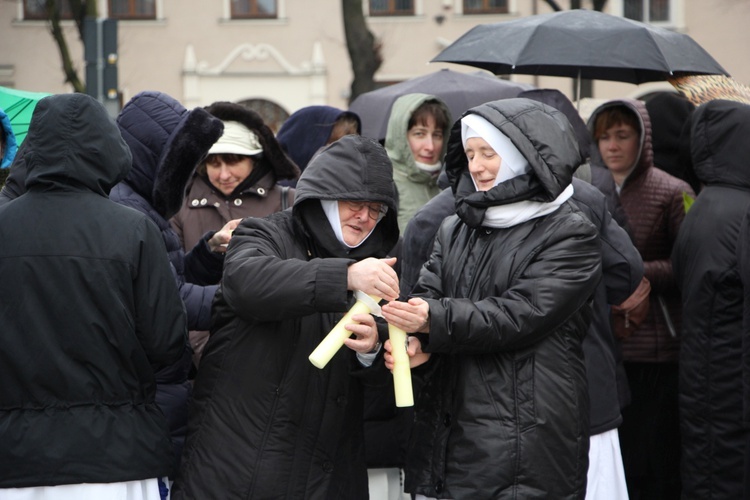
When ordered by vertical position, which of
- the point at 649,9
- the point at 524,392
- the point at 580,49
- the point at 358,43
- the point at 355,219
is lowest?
the point at 524,392

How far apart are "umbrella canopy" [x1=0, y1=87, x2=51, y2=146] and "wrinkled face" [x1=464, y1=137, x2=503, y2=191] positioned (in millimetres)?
2493

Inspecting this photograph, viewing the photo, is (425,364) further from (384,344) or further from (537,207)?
(537,207)

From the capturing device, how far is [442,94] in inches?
330

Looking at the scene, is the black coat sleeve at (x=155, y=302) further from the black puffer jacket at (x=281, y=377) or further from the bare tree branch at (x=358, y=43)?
the bare tree branch at (x=358, y=43)

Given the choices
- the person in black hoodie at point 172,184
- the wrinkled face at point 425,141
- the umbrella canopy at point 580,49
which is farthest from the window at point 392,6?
the person in black hoodie at point 172,184

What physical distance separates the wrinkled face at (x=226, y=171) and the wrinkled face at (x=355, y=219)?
76.0 inches

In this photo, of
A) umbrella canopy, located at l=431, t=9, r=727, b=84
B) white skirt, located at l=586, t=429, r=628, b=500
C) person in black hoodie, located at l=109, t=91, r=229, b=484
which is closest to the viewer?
person in black hoodie, located at l=109, t=91, r=229, b=484

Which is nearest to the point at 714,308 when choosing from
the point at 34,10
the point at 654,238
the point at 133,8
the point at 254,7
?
the point at 654,238

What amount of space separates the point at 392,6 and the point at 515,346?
25.0m

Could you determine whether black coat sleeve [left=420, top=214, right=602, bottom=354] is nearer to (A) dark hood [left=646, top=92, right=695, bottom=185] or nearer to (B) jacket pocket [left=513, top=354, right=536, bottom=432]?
(B) jacket pocket [left=513, top=354, right=536, bottom=432]

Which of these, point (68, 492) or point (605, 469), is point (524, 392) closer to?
point (605, 469)

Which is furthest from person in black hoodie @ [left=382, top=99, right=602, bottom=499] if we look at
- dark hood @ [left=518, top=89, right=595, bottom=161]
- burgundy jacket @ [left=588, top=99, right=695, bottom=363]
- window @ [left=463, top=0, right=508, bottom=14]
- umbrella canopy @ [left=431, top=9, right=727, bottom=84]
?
window @ [left=463, top=0, right=508, bottom=14]

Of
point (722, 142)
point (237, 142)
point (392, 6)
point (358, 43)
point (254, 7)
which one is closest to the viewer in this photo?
point (722, 142)

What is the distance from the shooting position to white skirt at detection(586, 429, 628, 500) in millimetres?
4406
